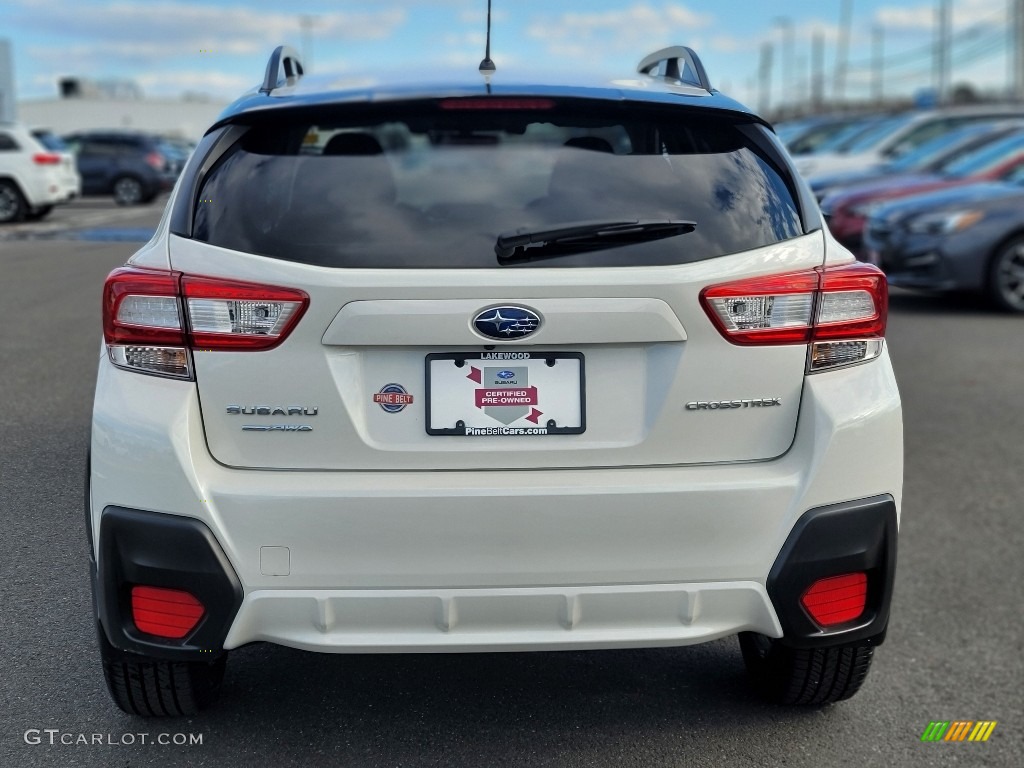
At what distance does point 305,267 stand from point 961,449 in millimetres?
5069

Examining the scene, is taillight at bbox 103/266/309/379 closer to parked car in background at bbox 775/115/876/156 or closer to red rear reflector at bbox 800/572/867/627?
red rear reflector at bbox 800/572/867/627

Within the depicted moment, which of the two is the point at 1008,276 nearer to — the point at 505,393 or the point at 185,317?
the point at 505,393

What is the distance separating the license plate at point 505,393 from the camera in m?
2.84

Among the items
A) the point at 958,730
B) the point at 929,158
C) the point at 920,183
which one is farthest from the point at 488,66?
the point at 929,158

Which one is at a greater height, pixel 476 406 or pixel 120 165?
pixel 476 406

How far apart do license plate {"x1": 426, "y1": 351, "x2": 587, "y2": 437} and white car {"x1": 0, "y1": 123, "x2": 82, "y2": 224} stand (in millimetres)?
21651

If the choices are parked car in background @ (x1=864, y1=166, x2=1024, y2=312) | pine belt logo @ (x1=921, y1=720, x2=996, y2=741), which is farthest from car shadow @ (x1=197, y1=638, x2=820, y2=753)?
parked car in background @ (x1=864, y1=166, x2=1024, y2=312)

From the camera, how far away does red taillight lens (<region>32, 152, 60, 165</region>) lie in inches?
890

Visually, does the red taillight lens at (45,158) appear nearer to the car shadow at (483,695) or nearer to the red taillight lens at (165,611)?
the car shadow at (483,695)

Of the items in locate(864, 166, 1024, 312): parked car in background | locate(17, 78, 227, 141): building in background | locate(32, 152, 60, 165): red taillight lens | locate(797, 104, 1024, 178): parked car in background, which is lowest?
locate(17, 78, 227, 141): building in background

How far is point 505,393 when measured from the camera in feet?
9.39

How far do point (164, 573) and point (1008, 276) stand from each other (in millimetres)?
10568

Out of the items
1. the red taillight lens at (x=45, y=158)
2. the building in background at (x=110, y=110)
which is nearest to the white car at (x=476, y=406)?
the red taillight lens at (x=45, y=158)

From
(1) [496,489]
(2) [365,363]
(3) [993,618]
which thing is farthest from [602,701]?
(3) [993,618]
